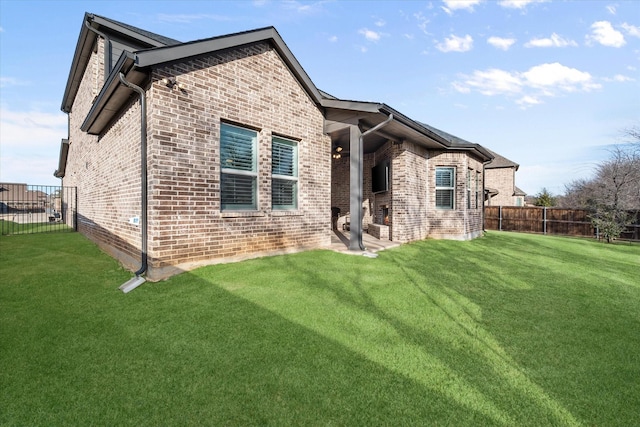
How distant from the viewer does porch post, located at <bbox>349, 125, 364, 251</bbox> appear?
6.89 meters

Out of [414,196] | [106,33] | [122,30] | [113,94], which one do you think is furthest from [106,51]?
[414,196]

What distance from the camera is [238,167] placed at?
543 cm

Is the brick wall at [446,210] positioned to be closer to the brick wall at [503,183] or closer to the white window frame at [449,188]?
the white window frame at [449,188]

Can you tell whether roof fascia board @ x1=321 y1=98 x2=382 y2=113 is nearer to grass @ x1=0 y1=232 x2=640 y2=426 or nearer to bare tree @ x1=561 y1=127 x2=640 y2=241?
grass @ x1=0 y1=232 x2=640 y2=426

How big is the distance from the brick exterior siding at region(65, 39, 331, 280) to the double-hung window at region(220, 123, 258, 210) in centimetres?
15

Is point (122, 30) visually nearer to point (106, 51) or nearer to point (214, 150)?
point (106, 51)

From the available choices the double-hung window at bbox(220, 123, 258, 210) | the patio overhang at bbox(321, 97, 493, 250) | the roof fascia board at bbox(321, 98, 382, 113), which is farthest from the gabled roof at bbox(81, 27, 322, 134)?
the double-hung window at bbox(220, 123, 258, 210)

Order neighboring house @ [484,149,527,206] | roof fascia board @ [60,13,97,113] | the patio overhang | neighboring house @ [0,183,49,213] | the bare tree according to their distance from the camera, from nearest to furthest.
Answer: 1. the patio overhang
2. roof fascia board @ [60,13,97,113]
3. the bare tree
4. neighboring house @ [0,183,49,213]
5. neighboring house @ [484,149,527,206]

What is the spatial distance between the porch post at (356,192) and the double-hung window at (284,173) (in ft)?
Answer: 4.70

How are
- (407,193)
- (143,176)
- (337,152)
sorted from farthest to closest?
(337,152) < (407,193) < (143,176)

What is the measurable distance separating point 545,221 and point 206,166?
1978 centimetres

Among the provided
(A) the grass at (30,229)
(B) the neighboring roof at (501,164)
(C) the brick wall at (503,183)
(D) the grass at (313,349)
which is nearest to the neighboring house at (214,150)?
(D) the grass at (313,349)

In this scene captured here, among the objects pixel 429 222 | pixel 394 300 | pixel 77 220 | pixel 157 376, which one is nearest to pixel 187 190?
pixel 157 376

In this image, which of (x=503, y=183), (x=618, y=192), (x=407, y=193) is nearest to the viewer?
(x=407, y=193)
